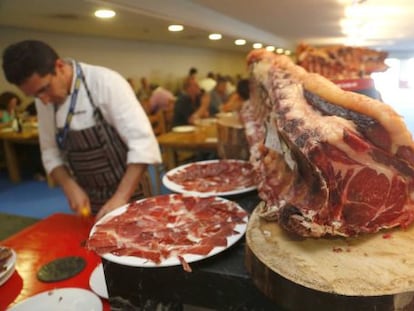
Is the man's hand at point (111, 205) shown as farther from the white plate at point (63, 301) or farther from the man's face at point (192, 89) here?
the man's face at point (192, 89)

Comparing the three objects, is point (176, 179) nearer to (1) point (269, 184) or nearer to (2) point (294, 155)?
(1) point (269, 184)

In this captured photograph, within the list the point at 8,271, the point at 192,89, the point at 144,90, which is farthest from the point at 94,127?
the point at 144,90

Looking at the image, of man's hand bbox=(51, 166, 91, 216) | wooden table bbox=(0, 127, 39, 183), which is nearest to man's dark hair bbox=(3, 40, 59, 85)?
man's hand bbox=(51, 166, 91, 216)

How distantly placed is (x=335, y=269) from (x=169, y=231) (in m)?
0.44

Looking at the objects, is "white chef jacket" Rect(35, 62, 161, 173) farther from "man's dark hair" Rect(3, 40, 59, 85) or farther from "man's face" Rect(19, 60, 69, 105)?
"man's dark hair" Rect(3, 40, 59, 85)

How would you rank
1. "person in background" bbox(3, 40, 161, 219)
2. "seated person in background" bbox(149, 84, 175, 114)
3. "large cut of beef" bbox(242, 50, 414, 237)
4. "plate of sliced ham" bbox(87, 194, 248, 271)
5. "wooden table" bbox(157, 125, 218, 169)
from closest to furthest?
"large cut of beef" bbox(242, 50, 414, 237)
"plate of sliced ham" bbox(87, 194, 248, 271)
"person in background" bbox(3, 40, 161, 219)
"wooden table" bbox(157, 125, 218, 169)
"seated person in background" bbox(149, 84, 175, 114)

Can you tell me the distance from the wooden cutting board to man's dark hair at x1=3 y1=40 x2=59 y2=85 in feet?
3.76

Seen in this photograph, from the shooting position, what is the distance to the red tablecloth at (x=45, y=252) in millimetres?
1036

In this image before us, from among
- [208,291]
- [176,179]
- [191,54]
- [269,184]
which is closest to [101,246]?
[208,291]

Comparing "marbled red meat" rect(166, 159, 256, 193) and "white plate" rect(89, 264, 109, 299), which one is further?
"marbled red meat" rect(166, 159, 256, 193)

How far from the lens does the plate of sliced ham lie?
0.75 meters

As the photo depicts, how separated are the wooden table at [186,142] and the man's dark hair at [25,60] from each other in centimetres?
196

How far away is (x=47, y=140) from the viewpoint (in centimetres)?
174

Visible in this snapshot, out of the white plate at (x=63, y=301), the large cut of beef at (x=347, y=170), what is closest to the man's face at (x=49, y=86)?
the white plate at (x=63, y=301)
